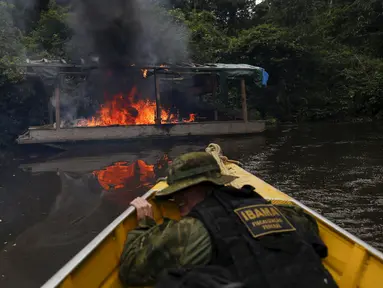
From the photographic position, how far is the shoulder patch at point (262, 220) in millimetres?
1895

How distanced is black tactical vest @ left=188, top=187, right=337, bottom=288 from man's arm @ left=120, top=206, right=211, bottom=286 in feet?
0.21

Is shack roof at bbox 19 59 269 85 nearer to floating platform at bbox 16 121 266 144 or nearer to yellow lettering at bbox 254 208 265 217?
floating platform at bbox 16 121 266 144

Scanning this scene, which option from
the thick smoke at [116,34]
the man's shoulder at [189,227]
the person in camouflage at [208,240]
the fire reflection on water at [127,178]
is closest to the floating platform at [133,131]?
the thick smoke at [116,34]

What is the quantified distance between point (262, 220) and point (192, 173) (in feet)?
1.83

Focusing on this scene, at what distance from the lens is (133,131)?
1451cm

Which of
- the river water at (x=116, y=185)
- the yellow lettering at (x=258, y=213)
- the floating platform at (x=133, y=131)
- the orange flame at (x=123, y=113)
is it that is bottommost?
the river water at (x=116, y=185)

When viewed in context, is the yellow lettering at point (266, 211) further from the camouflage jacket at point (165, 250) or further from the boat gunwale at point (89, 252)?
the boat gunwale at point (89, 252)

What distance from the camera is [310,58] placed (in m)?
22.9

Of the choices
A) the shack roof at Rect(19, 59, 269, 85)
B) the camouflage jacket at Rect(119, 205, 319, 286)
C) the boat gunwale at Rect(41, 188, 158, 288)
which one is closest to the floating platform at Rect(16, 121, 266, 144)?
the shack roof at Rect(19, 59, 269, 85)

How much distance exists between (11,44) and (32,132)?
470cm

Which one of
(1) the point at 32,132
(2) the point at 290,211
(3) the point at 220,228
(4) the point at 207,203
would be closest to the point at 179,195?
(4) the point at 207,203

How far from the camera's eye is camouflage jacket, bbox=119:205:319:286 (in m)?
1.99

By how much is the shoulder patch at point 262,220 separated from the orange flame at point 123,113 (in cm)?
1395

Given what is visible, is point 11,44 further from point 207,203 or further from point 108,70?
point 207,203
